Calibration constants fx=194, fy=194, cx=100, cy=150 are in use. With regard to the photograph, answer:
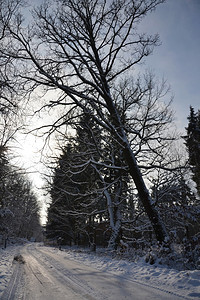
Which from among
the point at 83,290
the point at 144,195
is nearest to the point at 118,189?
the point at 144,195

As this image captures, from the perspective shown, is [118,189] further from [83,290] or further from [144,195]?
[83,290]

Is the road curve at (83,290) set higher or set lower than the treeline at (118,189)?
lower

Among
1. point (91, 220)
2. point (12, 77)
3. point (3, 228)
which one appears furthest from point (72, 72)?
point (3, 228)

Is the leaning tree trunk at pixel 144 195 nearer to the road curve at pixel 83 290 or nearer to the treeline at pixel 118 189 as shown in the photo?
the treeline at pixel 118 189

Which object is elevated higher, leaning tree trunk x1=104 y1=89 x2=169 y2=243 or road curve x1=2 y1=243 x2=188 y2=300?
leaning tree trunk x1=104 y1=89 x2=169 y2=243

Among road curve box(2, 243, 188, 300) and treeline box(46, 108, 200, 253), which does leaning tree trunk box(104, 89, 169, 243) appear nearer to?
treeline box(46, 108, 200, 253)

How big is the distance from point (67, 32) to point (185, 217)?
920cm

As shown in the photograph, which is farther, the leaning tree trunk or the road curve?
the leaning tree trunk

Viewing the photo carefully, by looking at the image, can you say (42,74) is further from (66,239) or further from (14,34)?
(66,239)

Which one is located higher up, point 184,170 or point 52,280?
point 184,170

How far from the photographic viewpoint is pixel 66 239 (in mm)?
29016

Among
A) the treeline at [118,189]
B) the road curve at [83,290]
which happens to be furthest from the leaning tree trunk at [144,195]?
the road curve at [83,290]

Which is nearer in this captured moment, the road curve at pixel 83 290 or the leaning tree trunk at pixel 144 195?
the road curve at pixel 83 290

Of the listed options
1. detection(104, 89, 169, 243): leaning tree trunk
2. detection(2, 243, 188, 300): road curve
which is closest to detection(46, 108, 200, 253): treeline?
detection(104, 89, 169, 243): leaning tree trunk
